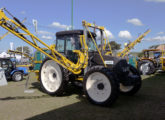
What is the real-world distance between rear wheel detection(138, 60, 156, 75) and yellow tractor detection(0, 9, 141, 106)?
7.45m

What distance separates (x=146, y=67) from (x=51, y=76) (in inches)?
351

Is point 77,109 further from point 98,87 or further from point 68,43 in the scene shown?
point 68,43

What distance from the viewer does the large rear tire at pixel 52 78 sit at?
19.7ft

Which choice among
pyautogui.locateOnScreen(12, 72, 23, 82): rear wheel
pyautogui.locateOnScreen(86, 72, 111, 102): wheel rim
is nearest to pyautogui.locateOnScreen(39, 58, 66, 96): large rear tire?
pyautogui.locateOnScreen(86, 72, 111, 102): wheel rim

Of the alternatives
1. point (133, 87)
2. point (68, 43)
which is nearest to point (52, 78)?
point (68, 43)

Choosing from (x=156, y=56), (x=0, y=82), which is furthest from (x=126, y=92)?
(x=156, y=56)

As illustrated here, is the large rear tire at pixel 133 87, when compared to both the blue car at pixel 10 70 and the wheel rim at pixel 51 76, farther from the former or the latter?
the blue car at pixel 10 70

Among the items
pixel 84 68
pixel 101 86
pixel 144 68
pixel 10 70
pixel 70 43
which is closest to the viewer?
pixel 101 86

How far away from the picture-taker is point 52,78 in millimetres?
6555

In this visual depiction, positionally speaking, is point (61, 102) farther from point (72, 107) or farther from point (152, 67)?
point (152, 67)

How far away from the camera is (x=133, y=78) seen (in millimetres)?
5445

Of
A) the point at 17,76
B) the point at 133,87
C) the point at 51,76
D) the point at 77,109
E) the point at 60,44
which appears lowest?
the point at 77,109

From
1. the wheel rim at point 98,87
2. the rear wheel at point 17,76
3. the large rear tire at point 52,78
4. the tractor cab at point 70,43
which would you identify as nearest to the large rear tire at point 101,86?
the wheel rim at point 98,87

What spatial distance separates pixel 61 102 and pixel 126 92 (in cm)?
239
